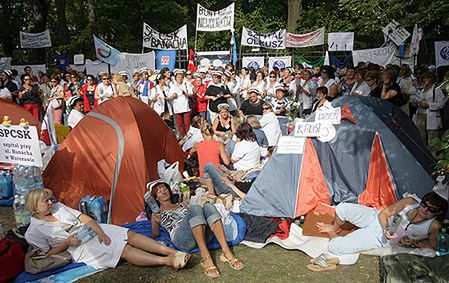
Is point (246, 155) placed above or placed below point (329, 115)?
below

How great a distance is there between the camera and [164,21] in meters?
28.4

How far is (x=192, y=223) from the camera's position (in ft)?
14.2

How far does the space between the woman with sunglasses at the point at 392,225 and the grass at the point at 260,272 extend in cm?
21

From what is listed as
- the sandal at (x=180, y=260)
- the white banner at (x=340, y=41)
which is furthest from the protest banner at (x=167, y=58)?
the sandal at (x=180, y=260)

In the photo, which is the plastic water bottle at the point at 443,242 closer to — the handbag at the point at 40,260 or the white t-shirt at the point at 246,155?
the white t-shirt at the point at 246,155

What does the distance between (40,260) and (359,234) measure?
129 inches

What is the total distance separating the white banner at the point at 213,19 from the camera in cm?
1659

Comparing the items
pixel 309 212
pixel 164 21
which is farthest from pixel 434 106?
pixel 164 21

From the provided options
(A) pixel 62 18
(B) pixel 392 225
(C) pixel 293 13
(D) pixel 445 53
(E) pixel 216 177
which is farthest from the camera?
(C) pixel 293 13

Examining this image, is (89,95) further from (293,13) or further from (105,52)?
(293,13)

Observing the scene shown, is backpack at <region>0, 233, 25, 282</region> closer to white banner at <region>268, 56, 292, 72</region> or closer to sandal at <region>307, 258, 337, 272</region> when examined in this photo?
sandal at <region>307, 258, 337, 272</region>

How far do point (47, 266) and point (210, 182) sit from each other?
2614mm

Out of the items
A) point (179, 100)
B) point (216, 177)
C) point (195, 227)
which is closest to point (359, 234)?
point (195, 227)

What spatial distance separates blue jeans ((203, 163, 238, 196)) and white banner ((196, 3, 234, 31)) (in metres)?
11.3
